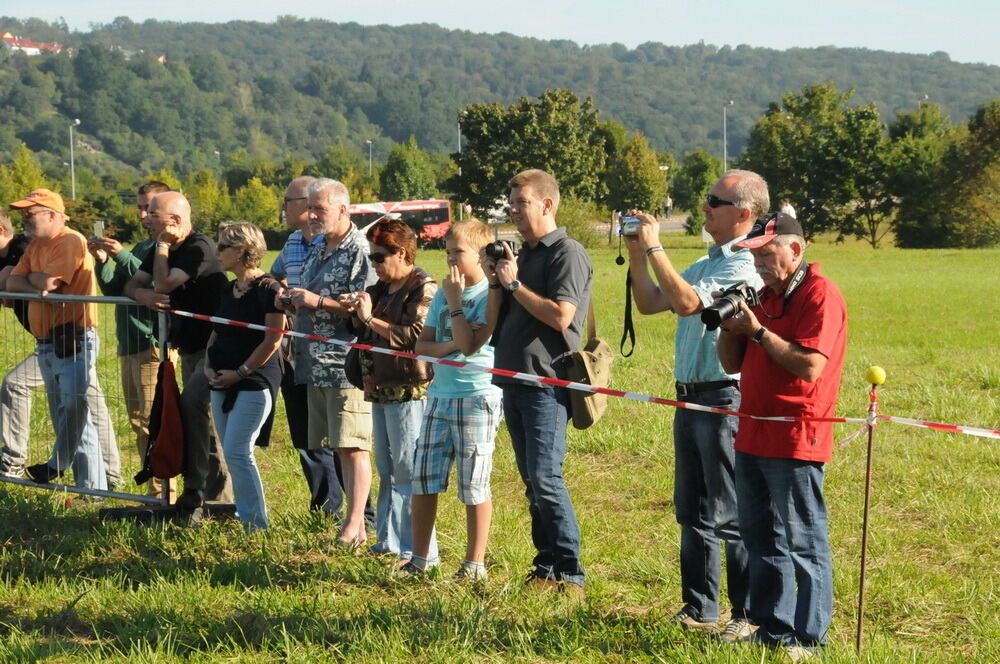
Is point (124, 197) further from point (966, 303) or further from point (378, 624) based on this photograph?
point (378, 624)

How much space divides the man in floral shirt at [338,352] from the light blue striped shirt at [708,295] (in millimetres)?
2178

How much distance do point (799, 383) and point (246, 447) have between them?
3475mm

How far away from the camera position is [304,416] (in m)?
7.15

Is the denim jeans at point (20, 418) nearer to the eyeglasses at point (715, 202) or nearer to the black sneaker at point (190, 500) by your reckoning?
the black sneaker at point (190, 500)

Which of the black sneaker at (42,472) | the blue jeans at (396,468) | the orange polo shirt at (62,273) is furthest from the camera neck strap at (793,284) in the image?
the black sneaker at (42,472)

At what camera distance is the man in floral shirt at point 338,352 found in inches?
258

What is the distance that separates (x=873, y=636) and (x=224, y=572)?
325 centimetres

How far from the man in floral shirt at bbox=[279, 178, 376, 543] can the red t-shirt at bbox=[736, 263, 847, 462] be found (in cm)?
265

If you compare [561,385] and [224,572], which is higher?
[561,385]

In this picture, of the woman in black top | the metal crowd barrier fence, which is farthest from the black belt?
the metal crowd barrier fence

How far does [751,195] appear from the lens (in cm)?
494

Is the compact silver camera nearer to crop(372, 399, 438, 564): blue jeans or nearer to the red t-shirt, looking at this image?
the red t-shirt

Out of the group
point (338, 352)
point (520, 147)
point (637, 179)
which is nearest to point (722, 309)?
point (338, 352)

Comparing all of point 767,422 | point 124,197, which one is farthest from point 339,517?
point 124,197
